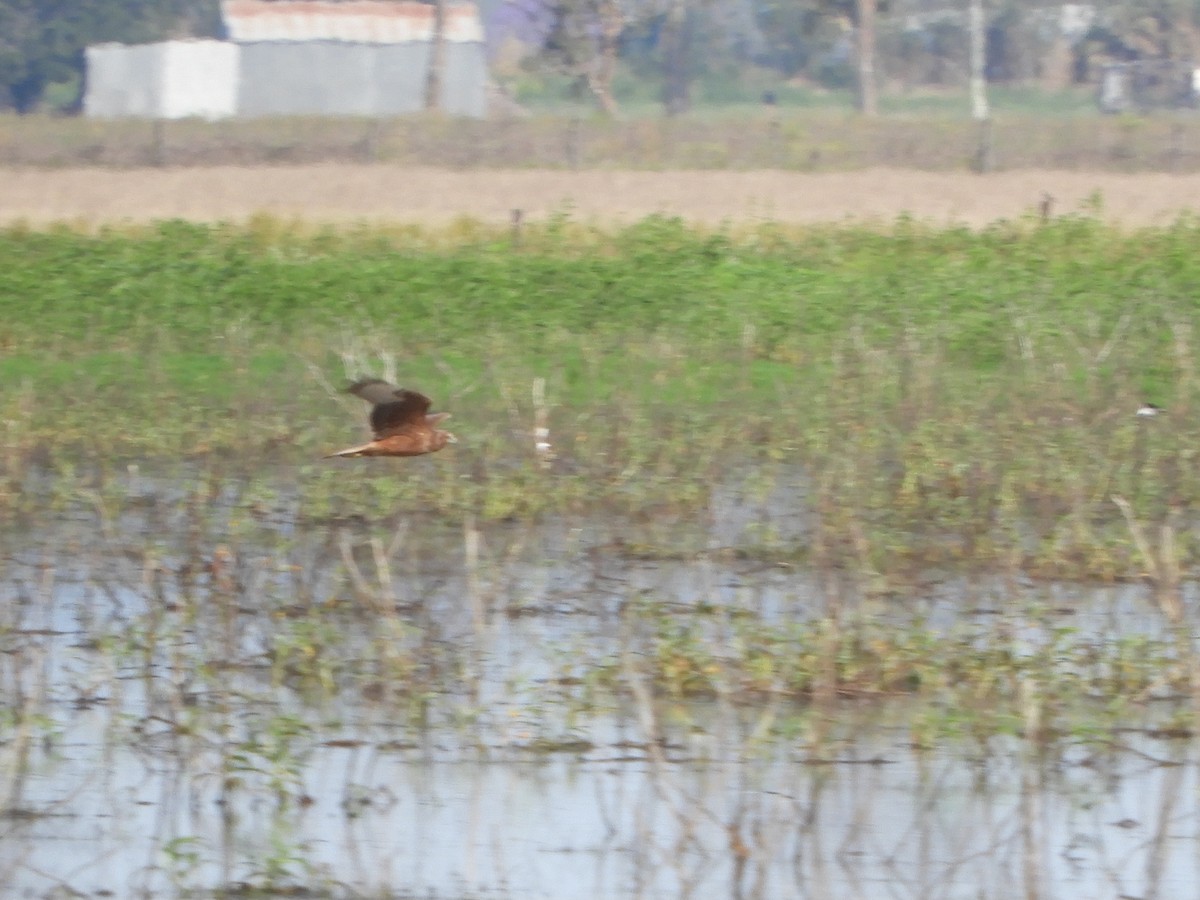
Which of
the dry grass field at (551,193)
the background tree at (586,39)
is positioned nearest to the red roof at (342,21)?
the background tree at (586,39)

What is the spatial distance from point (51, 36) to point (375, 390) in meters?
45.0

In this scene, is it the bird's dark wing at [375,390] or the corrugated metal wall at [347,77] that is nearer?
the bird's dark wing at [375,390]

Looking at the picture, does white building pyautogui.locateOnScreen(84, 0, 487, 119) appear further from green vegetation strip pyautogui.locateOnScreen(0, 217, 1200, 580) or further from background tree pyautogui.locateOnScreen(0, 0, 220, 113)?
green vegetation strip pyautogui.locateOnScreen(0, 217, 1200, 580)

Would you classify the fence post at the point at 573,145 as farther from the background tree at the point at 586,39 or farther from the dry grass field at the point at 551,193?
the background tree at the point at 586,39

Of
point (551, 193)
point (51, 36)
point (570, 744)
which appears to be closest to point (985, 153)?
point (551, 193)

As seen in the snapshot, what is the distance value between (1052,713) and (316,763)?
2.12 m

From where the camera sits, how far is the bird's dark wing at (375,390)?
7.18 metres

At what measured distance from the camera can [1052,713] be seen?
6078 millimetres

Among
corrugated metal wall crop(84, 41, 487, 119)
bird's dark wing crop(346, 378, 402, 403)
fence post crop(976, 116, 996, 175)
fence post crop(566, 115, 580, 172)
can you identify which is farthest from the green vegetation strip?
corrugated metal wall crop(84, 41, 487, 119)

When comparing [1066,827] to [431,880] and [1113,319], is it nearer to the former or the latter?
[431,880]

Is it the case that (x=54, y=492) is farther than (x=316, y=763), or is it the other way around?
(x=54, y=492)

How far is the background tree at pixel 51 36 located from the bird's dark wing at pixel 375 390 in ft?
145

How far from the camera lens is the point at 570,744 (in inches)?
240

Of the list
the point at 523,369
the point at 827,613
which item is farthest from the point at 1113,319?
the point at 827,613
